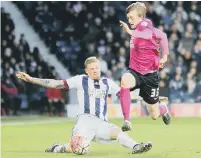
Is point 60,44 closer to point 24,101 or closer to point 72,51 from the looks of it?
point 72,51

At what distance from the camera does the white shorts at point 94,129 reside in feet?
28.9

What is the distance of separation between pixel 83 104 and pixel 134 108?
35.9 feet

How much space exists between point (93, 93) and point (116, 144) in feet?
6.70

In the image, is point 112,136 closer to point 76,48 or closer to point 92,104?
point 92,104

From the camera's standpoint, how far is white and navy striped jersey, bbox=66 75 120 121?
29.4 ft

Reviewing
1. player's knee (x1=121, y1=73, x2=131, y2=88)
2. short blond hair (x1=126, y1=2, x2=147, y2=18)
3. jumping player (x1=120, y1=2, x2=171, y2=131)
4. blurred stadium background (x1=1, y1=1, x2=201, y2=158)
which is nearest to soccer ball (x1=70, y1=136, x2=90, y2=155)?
jumping player (x1=120, y1=2, x2=171, y2=131)

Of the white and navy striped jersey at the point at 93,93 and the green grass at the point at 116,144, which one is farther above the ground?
the white and navy striped jersey at the point at 93,93

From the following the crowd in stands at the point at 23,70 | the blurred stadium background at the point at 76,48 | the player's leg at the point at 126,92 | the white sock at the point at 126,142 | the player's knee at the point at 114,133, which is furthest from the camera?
the crowd in stands at the point at 23,70

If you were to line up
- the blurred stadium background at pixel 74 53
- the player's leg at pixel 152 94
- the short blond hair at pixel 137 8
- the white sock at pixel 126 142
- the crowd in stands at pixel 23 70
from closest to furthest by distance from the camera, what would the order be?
the white sock at pixel 126 142 → the short blond hair at pixel 137 8 → the player's leg at pixel 152 94 → the blurred stadium background at pixel 74 53 → the crowd in stands at pixel 23 70

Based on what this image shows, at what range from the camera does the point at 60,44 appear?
24.7m

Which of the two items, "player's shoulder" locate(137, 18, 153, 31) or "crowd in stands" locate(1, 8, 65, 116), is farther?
"crowd in stands" locate(1, 8, 65, 116)

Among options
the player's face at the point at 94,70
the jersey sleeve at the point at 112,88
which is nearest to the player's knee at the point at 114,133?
the jersey sleeve at the point at 112,88

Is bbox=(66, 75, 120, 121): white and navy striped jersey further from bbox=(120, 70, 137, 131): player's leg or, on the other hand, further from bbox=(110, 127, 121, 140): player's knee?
bbox=(110, 127, 121, 140): player's knee

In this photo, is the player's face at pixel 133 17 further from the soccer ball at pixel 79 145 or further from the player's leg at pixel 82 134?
the soccer ball at pixel 79 145
